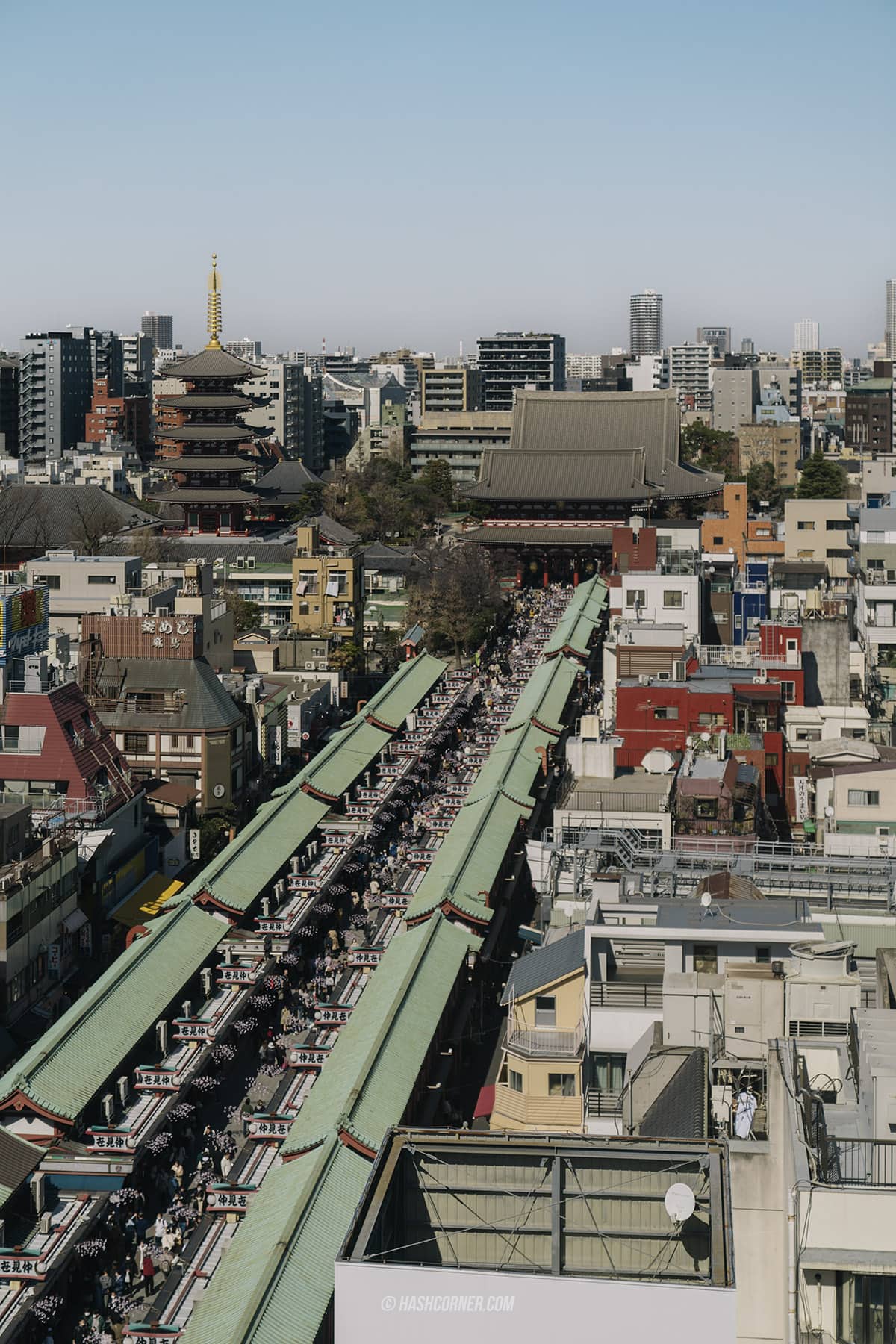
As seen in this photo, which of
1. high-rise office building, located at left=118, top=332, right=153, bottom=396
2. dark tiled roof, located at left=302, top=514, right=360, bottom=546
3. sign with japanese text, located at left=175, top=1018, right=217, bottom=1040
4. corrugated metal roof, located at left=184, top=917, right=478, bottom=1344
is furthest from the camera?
high-rise office building, located at left=118, top=332, right=153, bottom=396

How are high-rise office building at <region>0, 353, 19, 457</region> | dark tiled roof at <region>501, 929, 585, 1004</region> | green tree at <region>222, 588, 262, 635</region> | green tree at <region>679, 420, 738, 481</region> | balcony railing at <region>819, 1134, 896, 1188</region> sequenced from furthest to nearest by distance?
high-rise office building at <region>0, 353, 19, 457</region>, green tree at <region>679, 420, 738, 481</region>, green tree at <region>222, 588, 262, 635</region>, dark tiled roof at <region>501, 929, 585, 1004</region>, balcony railing at <region>819, 1134, 896, 1188</region>

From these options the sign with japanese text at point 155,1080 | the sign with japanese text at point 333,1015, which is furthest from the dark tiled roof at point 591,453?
the sign with japanese text at point 155,1080

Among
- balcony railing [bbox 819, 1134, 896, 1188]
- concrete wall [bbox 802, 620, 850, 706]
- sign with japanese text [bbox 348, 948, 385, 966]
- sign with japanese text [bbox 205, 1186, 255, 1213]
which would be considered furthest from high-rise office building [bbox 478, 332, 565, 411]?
balcony railing [bbox 819, 1134, 896, 1188]

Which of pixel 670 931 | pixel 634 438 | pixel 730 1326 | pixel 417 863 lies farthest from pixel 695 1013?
pixel 634 438

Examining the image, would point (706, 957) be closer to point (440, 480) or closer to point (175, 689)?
point (175, 689)

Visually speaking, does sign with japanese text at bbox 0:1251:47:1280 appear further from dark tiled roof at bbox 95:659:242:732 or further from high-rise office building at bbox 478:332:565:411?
high-rise office building at bbox 478:332:565:411

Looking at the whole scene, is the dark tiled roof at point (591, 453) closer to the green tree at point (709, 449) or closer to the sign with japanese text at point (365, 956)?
the green tree at point (709, 449)
